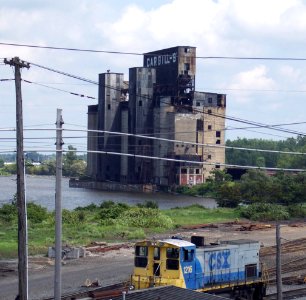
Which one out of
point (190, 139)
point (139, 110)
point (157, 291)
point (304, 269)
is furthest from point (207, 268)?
point (139, 110)

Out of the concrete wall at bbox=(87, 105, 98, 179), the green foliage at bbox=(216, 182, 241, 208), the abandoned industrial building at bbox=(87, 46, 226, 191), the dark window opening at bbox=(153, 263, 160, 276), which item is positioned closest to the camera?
the dark window opening at bbox=(153, 263, 160, 276)

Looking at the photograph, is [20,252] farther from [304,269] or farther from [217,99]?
[217,99]

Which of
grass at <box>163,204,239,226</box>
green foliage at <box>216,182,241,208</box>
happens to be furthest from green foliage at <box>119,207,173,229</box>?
green foliage at <box>216,182,241,208</box>

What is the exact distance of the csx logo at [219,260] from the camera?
28.6 metres

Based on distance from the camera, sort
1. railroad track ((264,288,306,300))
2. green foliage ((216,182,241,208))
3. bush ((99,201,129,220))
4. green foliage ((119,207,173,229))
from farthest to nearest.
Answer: green foliage ((216,182,241,208)) → bush ((99,201,129,220)) → green foliage ((119,207,173,229)) → railroad track ((264,288,306,300))

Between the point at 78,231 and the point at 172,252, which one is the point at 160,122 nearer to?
the point at 78,231

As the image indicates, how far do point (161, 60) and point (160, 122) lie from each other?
11.3m

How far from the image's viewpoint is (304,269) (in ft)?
135

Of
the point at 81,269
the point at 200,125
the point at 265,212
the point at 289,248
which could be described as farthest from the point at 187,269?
the point at 200,125

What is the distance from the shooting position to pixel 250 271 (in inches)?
1220

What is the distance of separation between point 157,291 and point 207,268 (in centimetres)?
818

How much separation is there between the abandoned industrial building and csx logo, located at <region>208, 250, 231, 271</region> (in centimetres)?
8868

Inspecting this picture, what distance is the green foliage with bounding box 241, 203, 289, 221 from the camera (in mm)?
71625

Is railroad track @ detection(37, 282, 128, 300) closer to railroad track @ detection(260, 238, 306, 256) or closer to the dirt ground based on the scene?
the dirt ground
